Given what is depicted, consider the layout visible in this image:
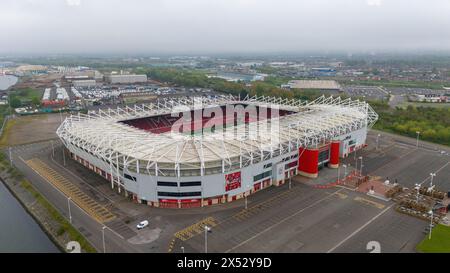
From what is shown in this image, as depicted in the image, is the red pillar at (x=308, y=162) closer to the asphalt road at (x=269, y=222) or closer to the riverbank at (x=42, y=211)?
the asphalt road at (x=269, y=222)

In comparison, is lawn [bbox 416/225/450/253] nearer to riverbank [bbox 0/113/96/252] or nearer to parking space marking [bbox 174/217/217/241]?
parking space marking [bbox 174/217/217/241]

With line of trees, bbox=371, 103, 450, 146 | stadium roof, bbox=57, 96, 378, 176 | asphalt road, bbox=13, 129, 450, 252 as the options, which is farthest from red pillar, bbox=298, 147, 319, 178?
line of trees, bbox=371, 103, 450, 146

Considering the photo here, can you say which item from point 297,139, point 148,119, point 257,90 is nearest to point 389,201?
point 297,139

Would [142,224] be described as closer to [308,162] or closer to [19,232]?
[19,232]

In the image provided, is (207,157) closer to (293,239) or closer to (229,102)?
(293,239)

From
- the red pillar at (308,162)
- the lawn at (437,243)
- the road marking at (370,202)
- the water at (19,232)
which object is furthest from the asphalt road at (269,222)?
the red pillar at (308,162)

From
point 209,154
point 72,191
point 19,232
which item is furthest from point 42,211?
point 209,154
